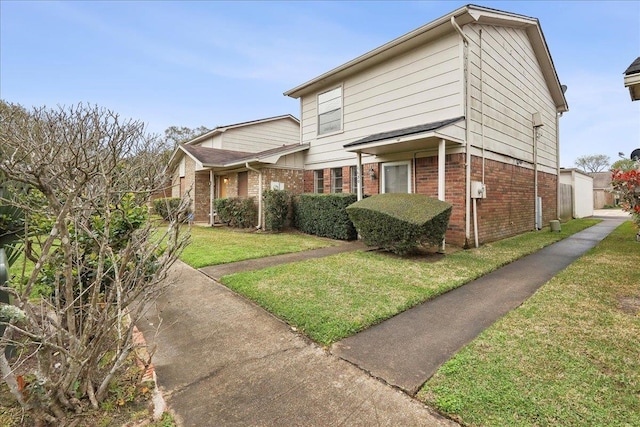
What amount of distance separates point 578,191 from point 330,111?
17.6 metres

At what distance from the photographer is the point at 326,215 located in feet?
32.7

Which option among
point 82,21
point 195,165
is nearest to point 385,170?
point 195,165

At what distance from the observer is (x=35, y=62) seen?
1207cm

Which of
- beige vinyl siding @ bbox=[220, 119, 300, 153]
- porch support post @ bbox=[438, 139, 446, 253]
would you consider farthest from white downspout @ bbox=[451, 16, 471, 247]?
beige vinyl siding @ bbox=[220, 119, 300, 153]

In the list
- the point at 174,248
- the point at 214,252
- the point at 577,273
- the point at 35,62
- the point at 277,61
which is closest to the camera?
the point at 174,248

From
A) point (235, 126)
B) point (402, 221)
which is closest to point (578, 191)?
point (402, 221)

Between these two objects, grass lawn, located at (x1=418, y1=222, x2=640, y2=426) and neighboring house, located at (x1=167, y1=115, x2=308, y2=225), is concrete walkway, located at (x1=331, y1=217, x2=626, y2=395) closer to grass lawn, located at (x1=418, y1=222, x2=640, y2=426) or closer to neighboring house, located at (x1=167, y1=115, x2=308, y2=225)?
grass lawn, located at (x1=418, y1=222, x2=640, y2=426)

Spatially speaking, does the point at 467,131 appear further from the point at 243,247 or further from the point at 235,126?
the point at 235,126

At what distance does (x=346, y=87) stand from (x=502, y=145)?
19.0ft

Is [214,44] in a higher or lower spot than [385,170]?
higher

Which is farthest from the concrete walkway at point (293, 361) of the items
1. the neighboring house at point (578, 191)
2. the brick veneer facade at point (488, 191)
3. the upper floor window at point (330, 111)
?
the neighboring house at point (578, 191)

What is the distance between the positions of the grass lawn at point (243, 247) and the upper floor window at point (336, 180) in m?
2.32

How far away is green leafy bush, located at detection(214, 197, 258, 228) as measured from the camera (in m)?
12.5

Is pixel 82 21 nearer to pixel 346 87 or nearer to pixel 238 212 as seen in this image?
pixel 238 212
